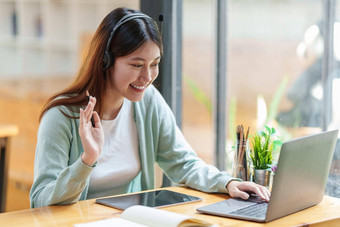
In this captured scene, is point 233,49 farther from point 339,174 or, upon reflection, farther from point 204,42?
point 339,174

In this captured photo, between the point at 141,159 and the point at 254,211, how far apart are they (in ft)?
2.00

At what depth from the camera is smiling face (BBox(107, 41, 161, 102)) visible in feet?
6.61

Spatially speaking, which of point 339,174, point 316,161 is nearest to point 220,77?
point 339,174

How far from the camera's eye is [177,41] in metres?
2.95

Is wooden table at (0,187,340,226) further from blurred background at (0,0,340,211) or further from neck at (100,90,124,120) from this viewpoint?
blurred background at (0,0,340,211)

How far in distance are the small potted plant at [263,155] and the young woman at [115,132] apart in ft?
0.37

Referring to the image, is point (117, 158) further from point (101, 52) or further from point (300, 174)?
point (300, 174)

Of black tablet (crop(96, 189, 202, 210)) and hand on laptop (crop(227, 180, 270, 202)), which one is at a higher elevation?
hand on laptop (crop(227, 180, 270, 202))

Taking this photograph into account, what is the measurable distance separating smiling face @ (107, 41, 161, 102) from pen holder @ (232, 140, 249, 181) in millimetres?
393

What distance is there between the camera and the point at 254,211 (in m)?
1.71

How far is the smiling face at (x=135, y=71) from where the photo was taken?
201cm

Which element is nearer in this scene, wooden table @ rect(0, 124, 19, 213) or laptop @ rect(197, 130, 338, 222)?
laptop @ rect(197, 130, 338, 222)

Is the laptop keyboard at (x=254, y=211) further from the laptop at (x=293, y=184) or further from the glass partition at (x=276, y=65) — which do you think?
the glass partition at (x=276, y=65)

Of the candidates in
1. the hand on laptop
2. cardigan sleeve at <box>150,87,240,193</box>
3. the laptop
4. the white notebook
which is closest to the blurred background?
cardigan sleeve at <box>150,87,240,193</box>
